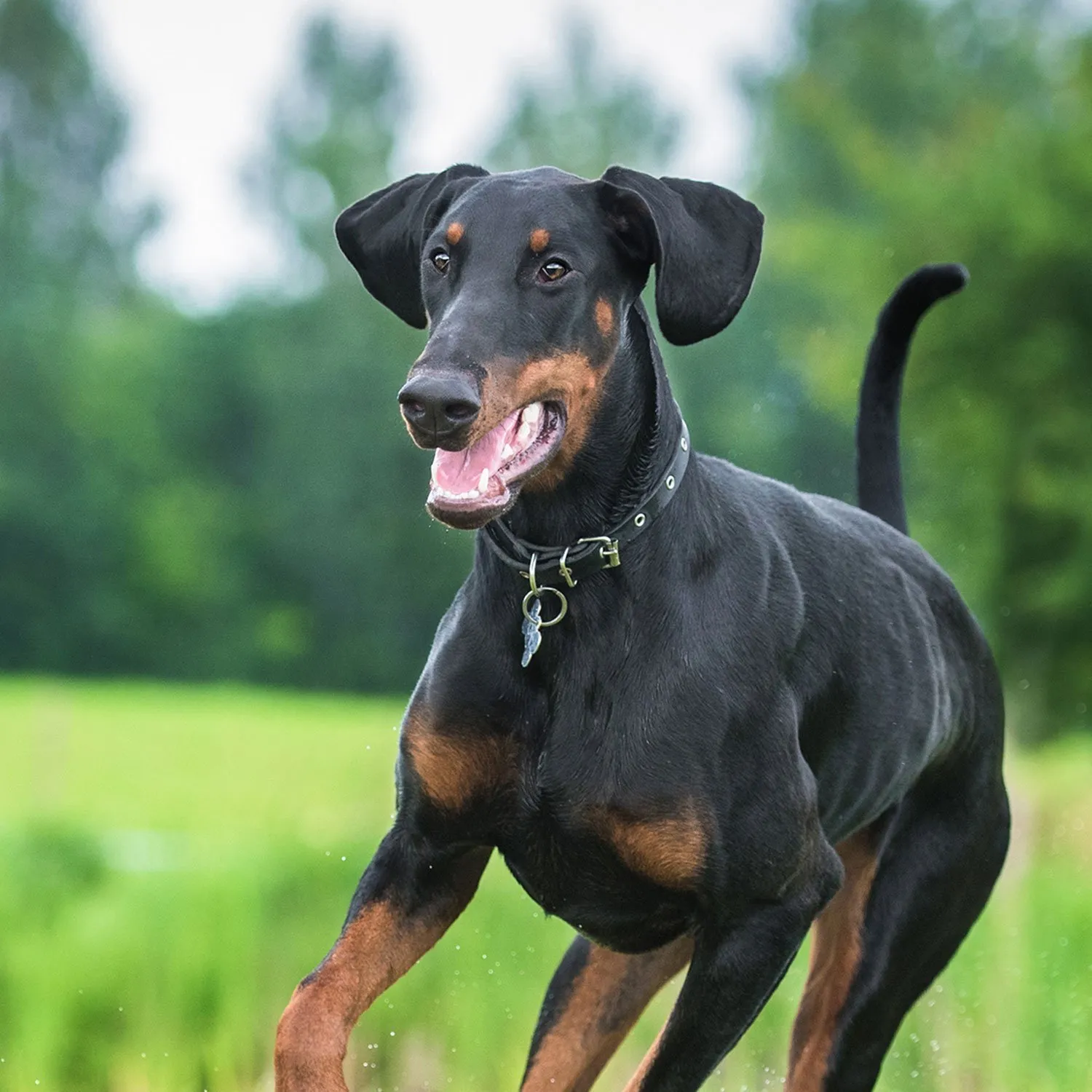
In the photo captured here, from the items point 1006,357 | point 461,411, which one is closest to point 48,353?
point 1006,357

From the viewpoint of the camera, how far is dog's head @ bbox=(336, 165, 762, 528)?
3166 mm

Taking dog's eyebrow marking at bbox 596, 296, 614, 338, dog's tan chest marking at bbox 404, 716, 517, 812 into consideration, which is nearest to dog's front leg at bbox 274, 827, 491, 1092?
dog's tan chest marking at bbox 404, 716, 517, 812

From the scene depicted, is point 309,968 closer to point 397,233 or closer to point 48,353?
point 397,233

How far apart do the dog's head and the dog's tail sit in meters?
1.43

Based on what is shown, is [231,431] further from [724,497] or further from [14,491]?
[724,497]

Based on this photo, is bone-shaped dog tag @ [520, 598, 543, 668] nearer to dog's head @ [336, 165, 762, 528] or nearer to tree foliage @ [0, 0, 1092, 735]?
dog's head @ [336, 165, 762, 528]

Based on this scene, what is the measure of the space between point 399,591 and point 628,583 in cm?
3410

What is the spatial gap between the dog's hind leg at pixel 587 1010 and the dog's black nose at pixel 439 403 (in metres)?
1.39

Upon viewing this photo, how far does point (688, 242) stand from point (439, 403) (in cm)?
68

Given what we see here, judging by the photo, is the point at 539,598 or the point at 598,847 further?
the point at 539,598

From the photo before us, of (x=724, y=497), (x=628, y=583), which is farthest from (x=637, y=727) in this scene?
(x=724, y=497)

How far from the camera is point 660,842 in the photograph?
3328mm

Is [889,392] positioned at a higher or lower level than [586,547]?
higher

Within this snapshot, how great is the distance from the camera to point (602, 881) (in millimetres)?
3432
